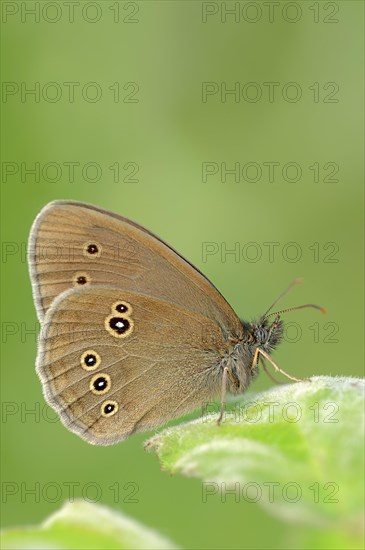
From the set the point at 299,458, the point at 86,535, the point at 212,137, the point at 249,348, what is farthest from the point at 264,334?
the point at 212,137

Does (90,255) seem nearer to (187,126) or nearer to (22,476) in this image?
(22,476)

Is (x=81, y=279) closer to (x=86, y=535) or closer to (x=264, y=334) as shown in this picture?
(x=264, y=334)

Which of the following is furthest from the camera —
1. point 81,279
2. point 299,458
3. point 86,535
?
point 81,279

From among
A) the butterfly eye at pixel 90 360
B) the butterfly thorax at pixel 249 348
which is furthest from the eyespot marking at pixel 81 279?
the butterfly thorax at pixel 249 348

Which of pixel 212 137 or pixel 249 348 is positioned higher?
pixel 212 137

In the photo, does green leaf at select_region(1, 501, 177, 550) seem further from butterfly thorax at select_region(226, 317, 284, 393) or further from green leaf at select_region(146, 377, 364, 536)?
butterfly thorax at select_region(226, 317, 284, 393)

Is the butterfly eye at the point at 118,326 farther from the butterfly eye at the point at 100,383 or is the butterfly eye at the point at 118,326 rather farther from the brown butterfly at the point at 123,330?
the butterfly eye at the point at 100,383

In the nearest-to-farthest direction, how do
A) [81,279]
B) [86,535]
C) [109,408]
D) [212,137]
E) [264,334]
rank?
[86,535], [109,408], [81,279], [264,334], [212,137]
